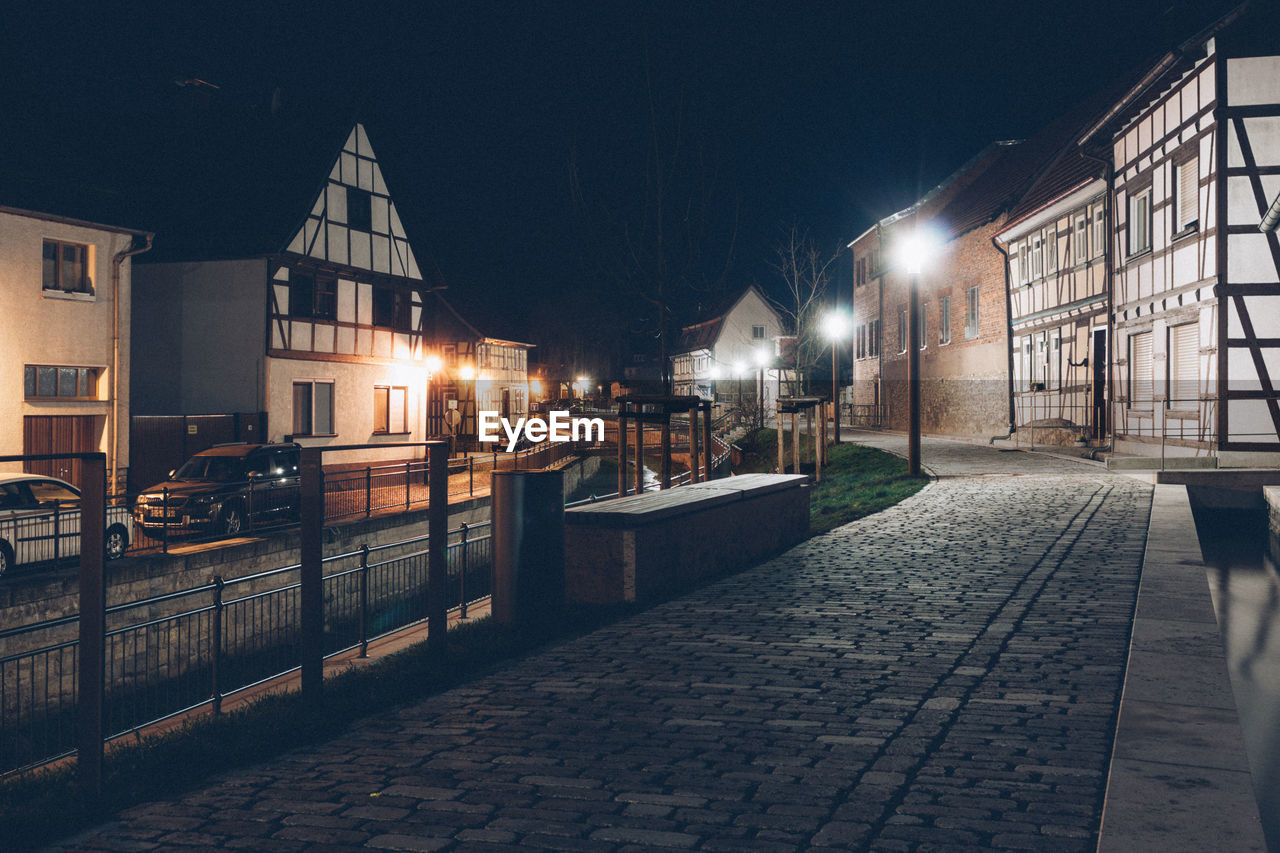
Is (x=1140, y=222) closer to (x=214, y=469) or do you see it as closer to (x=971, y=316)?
(x=971, y=316)

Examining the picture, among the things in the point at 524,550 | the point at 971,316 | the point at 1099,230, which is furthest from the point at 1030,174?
the point at 524,550

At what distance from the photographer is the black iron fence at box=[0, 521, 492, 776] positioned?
841cm

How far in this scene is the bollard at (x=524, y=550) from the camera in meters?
7.67

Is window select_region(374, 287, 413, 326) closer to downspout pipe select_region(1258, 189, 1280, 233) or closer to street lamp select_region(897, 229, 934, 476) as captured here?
street lamp select_region(897, 229, 934, 476)

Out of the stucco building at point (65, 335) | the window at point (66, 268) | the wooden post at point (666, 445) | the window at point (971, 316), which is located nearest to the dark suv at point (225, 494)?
the stucco building at point (65, 335)

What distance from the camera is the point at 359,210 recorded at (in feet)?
102

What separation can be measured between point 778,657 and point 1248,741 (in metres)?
3.24

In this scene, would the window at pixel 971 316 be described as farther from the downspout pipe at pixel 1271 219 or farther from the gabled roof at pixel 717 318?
the gabled roof at pixel 717 318

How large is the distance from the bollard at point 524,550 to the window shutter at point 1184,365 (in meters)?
15.5

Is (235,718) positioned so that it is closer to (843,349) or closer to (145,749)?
(145,749)

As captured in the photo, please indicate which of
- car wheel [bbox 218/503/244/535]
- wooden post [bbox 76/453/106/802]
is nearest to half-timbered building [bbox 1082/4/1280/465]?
car wheel [bbox 218/503/244/535]

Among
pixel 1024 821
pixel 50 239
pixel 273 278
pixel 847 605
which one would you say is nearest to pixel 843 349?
pixel 273 278

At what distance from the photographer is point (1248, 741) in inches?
262

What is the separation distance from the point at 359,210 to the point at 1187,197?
75.1 ft
